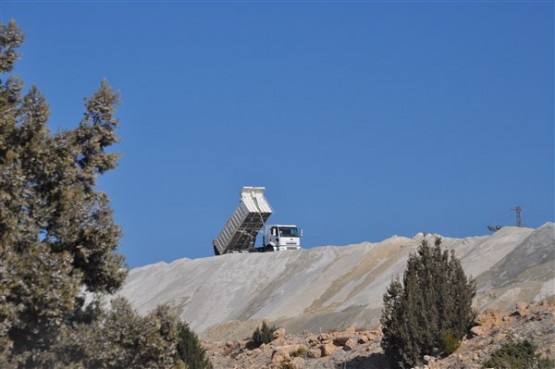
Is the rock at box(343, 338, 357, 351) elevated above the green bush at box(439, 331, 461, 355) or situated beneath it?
elevated above

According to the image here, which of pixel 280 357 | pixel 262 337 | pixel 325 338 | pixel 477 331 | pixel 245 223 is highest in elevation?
pixel 245 223

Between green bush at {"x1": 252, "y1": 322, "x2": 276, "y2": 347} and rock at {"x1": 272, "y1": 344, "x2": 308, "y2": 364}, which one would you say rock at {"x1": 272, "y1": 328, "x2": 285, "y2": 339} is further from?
rock at {"x1": 272, "y1": 344, "x2": 308, "y2": 364}

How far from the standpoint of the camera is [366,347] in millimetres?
32562

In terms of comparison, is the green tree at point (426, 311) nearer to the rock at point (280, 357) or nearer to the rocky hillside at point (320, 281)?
the rock at point (280, 357)

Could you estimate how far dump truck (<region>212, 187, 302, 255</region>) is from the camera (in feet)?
200

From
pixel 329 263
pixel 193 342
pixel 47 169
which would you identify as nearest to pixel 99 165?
pixel 47 169

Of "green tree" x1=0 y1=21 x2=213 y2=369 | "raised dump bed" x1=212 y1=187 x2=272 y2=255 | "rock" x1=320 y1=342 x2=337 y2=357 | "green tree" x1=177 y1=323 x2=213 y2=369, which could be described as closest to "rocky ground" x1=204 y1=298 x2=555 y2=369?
"rock" x1=320 y1=342 x2=337 y2=357

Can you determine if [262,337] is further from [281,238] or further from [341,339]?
[281,238]

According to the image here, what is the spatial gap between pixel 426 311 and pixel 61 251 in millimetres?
19529

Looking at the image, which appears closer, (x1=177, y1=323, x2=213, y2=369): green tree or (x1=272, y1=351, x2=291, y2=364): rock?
(x1=177, y1=323, x2=213, y2=369): green tree

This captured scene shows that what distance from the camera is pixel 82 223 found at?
10.9m

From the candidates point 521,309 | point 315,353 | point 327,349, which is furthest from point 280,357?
point 521,309

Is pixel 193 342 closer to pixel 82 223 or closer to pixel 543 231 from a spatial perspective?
pixel 82 223

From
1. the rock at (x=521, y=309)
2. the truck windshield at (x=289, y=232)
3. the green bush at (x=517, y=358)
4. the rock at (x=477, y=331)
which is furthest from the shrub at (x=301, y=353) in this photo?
the truck windshield at (x=289, y=232)
